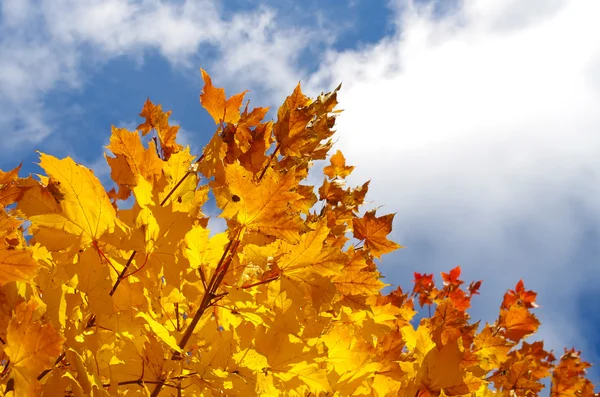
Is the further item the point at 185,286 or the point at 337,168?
the point at 337,168

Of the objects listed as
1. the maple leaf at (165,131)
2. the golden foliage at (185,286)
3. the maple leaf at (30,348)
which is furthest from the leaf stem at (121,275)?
the maple leaf at (165,131)

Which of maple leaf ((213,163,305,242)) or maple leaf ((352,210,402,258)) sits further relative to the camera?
maple leaf ((352,210,402,258))

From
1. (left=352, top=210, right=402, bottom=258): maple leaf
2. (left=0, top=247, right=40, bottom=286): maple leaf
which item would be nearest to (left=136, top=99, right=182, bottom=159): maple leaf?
(left=352, top=210, right=402, bottom=258): maple leaf

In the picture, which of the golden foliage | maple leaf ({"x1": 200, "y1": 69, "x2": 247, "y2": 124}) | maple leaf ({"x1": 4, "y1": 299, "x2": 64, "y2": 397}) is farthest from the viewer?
maple leaf ({"x1": 200, "y1": 69, "x2": 247, "y2": 124})

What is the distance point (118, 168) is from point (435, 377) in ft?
4.08

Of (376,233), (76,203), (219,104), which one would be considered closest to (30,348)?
(76,203)

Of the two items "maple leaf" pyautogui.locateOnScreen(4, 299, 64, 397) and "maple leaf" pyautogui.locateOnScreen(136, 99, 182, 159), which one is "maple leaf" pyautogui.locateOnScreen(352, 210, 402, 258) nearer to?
"maple leaf" pyautogui.locateOnScreen(136, 99, 182, 159)

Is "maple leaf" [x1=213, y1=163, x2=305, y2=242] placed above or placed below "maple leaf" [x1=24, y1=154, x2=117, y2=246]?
above

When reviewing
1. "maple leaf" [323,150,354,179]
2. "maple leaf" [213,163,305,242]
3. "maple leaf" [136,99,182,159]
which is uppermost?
"maple leaf" [323,150,354,179]

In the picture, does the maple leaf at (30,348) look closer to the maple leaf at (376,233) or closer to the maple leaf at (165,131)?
the maple leaf at (165,131)

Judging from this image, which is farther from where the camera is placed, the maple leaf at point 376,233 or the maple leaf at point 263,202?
the maple leaf at point 376,233

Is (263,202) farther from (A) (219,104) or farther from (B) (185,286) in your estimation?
(A) (219,104)

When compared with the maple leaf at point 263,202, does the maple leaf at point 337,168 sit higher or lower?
higher

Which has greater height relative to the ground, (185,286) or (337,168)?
(337,168)
